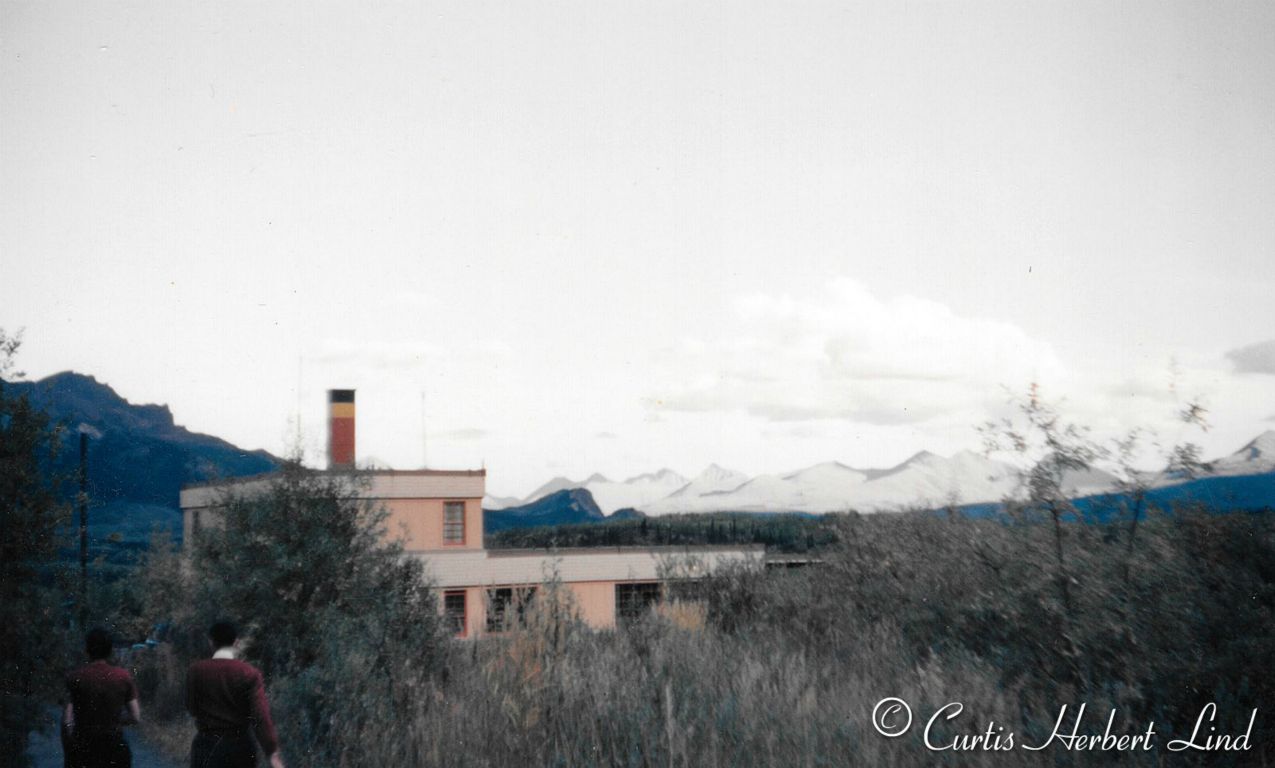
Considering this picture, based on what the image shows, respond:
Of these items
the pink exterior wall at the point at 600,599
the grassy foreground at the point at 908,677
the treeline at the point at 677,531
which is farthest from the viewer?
the treeline at the point at 677,531

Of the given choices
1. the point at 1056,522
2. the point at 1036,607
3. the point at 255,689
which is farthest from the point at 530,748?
the point at 1056,522

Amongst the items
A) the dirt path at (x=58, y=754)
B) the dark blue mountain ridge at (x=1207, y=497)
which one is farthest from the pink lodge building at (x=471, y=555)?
the dark blue mountain ridge at (x=1207, y=497)

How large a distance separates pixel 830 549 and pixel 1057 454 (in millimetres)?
7101

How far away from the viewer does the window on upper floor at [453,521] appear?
4275 centimetres

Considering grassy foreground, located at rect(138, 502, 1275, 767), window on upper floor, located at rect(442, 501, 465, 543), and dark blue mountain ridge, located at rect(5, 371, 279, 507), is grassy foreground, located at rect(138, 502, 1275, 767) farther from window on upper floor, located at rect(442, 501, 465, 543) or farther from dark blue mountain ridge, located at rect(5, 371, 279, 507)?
dark blue mountain ridge, located at rect(5, 371, 279, 507)

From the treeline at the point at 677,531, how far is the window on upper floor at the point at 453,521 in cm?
A: 3257

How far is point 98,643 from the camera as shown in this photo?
7836 mm

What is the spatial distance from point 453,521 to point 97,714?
35768mm

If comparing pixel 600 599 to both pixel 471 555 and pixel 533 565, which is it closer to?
pixel 533 565

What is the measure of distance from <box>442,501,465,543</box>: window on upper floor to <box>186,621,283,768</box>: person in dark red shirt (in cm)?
3624

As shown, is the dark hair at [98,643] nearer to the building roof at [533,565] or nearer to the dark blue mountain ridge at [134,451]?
the building roof at [533,565]

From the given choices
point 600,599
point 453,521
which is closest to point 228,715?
point 453,521

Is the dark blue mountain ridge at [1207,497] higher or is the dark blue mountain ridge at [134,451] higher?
the dark blue mountain ridge at [134,451]

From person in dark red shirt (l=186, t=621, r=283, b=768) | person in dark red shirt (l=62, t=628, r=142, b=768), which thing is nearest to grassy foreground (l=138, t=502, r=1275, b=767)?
person in dark red shirt (l=186, t=621, r=283, b=768)
